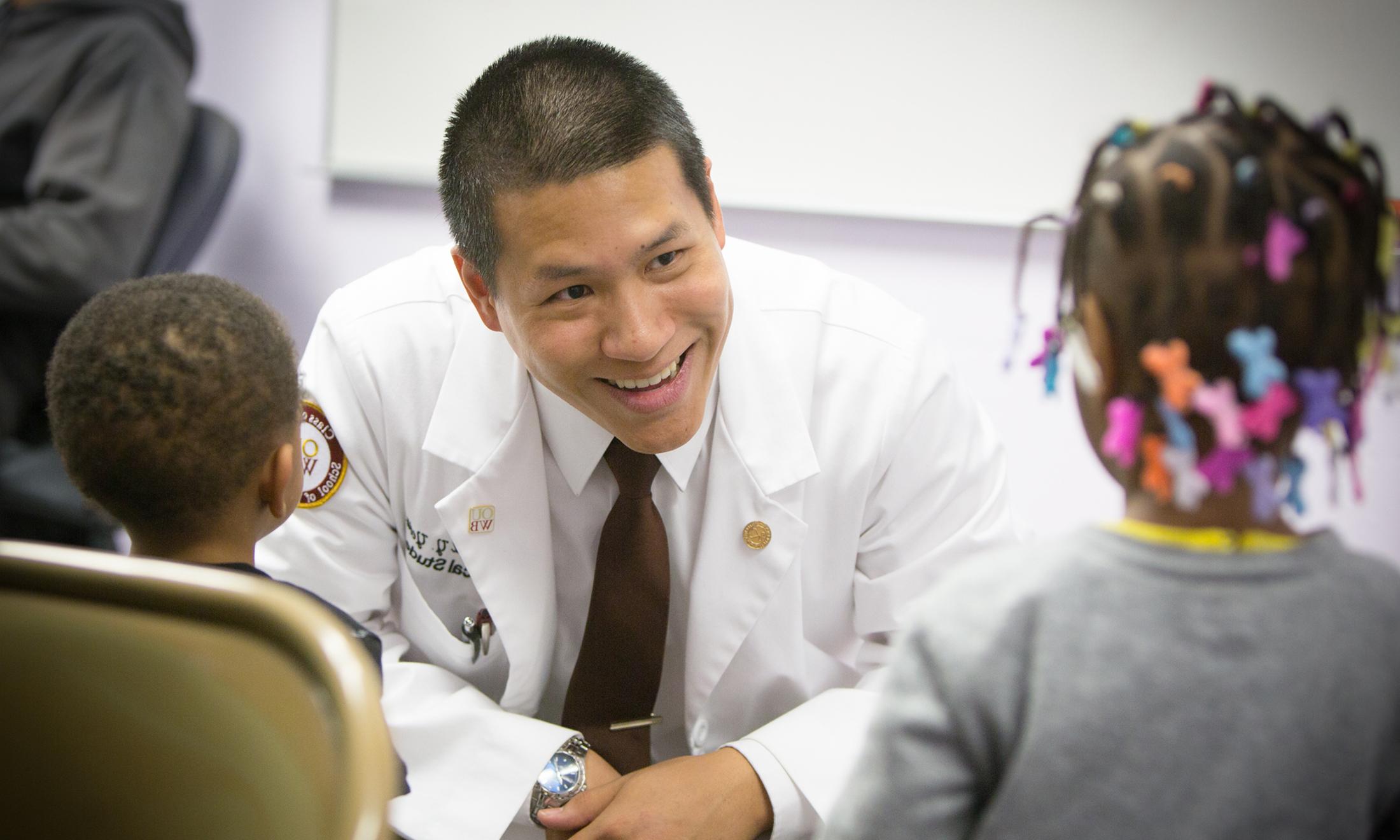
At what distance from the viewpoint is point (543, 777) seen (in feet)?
3.63

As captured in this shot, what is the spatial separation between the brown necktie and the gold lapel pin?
92mm

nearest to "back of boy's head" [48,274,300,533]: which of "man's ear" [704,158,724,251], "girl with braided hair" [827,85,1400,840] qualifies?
"man's ear" [704,158,724,251]

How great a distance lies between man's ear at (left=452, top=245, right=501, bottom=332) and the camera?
116 centimetres

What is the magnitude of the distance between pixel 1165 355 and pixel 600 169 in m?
0.59

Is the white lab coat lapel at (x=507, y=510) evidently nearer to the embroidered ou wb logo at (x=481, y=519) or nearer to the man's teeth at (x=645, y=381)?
the embroidered ou wb logo at (x=481, y=519)

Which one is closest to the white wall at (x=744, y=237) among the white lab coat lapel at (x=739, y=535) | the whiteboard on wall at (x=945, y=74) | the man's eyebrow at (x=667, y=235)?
the whiteboard on wall at (x=945, y=74)

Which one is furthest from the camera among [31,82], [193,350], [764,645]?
[31,82]

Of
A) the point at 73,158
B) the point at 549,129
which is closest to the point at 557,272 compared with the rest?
the point at 549,129

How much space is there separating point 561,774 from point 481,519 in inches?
11.4

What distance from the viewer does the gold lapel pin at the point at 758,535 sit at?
1.18 metres

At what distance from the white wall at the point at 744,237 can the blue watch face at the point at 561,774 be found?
1.73 feet

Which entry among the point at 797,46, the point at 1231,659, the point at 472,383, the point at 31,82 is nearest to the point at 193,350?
the point at 472,383

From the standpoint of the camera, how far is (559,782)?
43.6 inches

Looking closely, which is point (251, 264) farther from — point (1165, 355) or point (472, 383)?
point (1165, 355)
